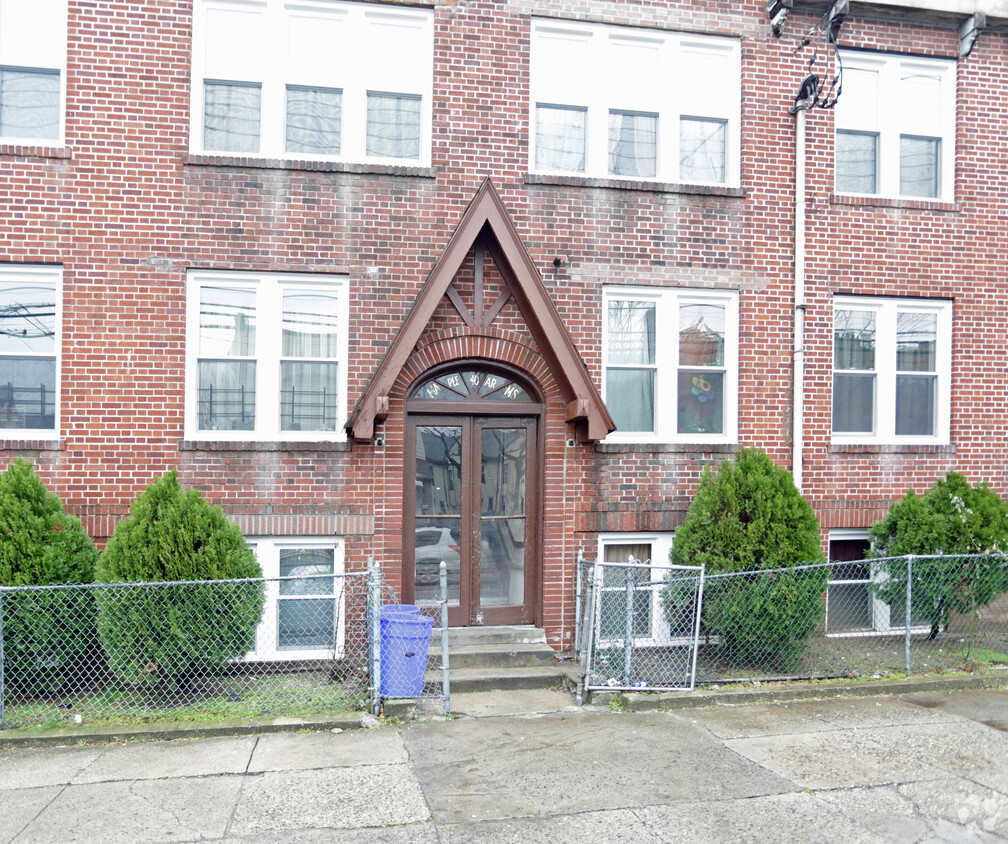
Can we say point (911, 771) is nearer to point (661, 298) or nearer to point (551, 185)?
point (661, 298)

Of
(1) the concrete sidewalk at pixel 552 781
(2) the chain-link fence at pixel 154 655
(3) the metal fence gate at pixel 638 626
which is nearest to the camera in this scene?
(1) the concrete sidewalk at pixel 552 781

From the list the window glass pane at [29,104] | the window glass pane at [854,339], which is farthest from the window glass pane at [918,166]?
the window glass pane at [29,104]

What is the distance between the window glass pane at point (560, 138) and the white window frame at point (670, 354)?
151cm

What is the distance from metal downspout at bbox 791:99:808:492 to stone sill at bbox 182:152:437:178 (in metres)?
4.25

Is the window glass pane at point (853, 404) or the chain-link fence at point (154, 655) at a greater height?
the window glass pane at point (853, 404)

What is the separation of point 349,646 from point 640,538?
3.39 metres

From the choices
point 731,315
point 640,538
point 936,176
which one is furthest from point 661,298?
point 936,176

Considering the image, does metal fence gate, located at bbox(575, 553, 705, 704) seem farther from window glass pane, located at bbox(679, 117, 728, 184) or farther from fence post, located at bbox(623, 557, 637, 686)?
window glass pane, located at bbox(679, 117, 728, 184)

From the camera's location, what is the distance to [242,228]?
9.53 m

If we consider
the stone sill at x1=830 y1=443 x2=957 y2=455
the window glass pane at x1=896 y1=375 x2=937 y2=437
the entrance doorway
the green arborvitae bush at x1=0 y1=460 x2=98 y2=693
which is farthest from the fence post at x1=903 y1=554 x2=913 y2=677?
the green arborvitae bush at x1=0 y1=460 x2=98 y2=693

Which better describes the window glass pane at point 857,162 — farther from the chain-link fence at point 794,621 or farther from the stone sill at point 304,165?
the stone sill at point 304,165

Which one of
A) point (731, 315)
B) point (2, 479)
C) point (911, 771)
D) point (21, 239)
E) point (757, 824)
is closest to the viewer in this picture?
point (757, 824)

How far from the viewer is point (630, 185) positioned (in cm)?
1027

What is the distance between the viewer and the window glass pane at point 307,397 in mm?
9680
